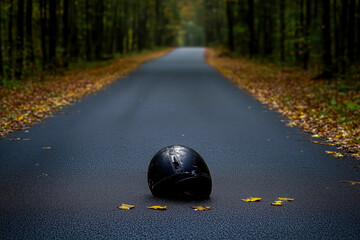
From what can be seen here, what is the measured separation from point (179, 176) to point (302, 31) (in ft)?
76.0

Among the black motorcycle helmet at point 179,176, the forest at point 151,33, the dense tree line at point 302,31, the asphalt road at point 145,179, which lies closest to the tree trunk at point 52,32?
the forest at point 151,33

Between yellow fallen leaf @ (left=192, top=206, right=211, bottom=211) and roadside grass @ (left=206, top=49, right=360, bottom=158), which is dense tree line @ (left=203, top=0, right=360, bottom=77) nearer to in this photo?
roadside grass @ (left=206, top=49, right=360, bottom=158)

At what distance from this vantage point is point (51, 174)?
6.61m

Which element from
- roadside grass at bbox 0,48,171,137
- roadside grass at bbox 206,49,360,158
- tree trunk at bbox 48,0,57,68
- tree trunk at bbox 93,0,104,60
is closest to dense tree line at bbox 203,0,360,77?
roadside grass at bbox 206,49,360,158

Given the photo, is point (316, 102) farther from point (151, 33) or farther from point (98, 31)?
point (151, 33)

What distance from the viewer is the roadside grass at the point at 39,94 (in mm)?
11430

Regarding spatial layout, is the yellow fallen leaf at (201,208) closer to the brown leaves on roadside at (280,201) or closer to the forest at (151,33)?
the brown leaves on roadside at (280,201)

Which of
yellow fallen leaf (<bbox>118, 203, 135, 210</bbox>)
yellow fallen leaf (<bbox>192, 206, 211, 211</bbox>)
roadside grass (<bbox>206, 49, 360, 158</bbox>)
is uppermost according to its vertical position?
roadside grass (<bbox>206, 49, 360, 158</bbox>)

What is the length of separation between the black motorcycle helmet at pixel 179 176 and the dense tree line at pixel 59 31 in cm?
1647

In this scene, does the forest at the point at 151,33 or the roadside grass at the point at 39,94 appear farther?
the forest at the point at 151,33

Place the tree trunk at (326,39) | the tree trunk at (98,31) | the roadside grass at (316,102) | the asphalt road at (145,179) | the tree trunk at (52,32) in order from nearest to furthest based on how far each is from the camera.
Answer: the asphalt road at (145,179) → the roadside grass at (316,102) → the tree trunk at (326,39) → the tree trunk at (52,32) → the tree trunk at (98,31)

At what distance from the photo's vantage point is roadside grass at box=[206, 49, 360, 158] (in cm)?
955

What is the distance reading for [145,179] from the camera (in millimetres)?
6398

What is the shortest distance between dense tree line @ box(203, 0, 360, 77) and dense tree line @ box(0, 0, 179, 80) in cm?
1325
